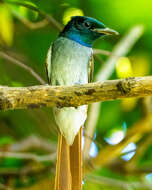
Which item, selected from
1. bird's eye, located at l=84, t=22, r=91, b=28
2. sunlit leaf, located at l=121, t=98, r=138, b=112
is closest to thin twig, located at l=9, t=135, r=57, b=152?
sunlit leaf, located at l=121, t=98, r=138, b=112

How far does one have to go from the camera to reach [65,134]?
3.24 meters

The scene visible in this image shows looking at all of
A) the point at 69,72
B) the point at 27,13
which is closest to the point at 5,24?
the point at 27,13

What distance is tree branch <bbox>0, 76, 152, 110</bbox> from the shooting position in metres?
2.21

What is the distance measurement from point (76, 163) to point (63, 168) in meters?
0.11

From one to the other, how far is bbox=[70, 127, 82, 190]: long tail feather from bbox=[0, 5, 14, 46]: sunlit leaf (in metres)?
1.27

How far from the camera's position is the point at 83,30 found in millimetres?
3412

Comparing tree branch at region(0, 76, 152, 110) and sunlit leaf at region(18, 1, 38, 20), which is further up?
sunlit leaf at region(18, 1, 38, 20)

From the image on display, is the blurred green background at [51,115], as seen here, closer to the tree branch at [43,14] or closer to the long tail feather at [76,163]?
the tree branch at [43,14]

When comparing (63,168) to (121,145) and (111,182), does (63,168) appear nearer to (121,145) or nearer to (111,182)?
(121,145)

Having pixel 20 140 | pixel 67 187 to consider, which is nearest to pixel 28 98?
pixel 67 187

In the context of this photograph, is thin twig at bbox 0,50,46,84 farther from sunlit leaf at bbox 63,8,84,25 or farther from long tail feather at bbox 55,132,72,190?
sunlit leaf at bbox 63,8,84,25

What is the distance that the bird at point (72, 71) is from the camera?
3.07 meters

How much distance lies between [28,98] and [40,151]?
6.33 ft

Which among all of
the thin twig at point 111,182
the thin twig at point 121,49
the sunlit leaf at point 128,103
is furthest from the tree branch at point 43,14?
the thin twig at point 111,182
